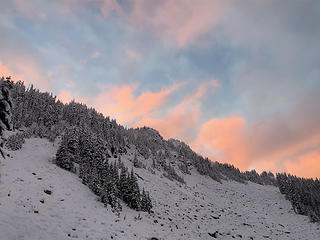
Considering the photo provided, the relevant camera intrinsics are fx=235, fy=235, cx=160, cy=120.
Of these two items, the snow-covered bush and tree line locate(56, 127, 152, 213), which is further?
the snow-covered bush

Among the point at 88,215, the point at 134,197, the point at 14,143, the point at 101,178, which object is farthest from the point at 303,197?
the point at 14,143

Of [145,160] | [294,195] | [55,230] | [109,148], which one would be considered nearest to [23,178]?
[55,230]

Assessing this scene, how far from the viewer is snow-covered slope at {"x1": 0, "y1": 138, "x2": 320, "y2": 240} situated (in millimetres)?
20172

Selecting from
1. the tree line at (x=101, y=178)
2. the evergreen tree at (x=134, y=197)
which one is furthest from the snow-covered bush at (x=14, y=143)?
the evergreen tree at (x=134, y=197)

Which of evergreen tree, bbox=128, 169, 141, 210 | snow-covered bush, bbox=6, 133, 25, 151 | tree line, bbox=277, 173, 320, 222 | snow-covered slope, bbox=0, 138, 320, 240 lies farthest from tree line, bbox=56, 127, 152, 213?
tree line, bbox=277, 173, 320, 222

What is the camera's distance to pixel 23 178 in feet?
93.2

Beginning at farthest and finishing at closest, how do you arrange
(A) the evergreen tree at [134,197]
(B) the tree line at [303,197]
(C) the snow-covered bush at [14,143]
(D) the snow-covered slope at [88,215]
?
(B) the tree line at [303,197] → (C) the snow-covered bush at [14,143] → (A) the evergreen tree at [134,197] → (D) the snow-covered slope at [88,215]

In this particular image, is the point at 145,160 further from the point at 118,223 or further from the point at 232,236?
the point at 118,223

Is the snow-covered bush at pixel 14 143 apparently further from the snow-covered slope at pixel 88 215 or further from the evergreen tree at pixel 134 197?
the evergreen tree at pixel 134 197

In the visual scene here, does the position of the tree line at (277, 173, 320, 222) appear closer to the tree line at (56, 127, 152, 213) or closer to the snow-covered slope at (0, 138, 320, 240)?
the snow-covered slope at (0, 138, 320, 240)

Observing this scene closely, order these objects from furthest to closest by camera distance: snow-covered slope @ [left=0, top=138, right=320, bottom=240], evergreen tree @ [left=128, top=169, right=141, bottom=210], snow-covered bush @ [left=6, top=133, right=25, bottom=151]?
1. snow-covered bush @ [left=6, top=133, right=25, bottom=151]
2. evergreen tree @ [left=128, top=169, right=141, bottom=210]
3. snow-covered slope @ [left=0, top=138, right=320, bottom=240]

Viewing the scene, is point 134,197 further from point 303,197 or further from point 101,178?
point 303,197

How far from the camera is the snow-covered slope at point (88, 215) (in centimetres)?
2017

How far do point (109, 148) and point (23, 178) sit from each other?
45309 mm
